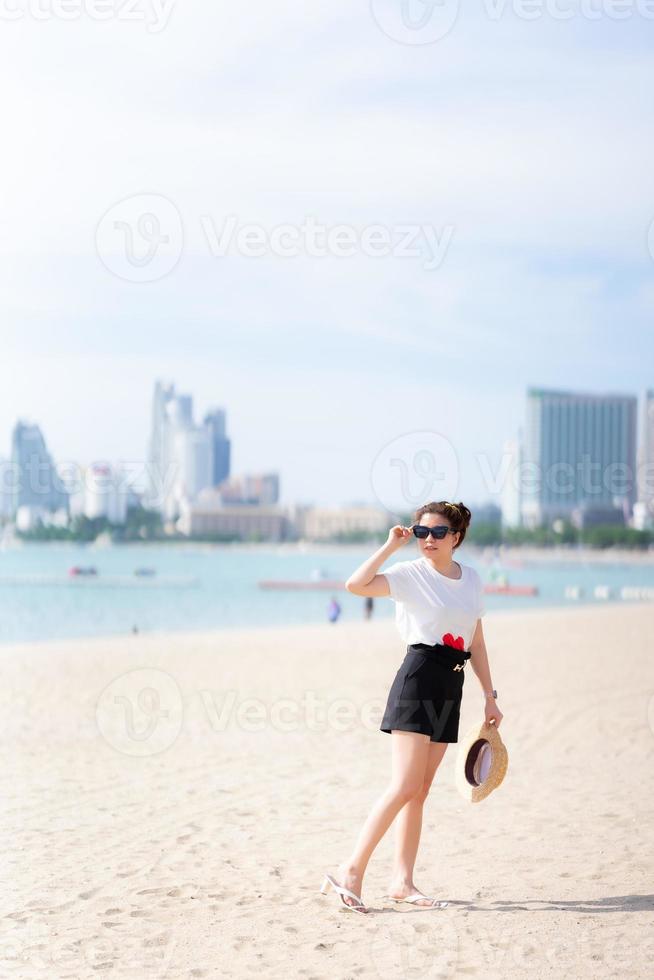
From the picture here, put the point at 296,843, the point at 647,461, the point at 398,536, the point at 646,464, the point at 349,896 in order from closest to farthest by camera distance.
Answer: the point at 398,536 → the point at 349,896 → the point at 296,843 → the point at 646,464 → the point at 647,461

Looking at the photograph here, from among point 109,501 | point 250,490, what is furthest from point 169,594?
point 250,490

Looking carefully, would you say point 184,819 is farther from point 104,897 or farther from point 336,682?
point 336,682

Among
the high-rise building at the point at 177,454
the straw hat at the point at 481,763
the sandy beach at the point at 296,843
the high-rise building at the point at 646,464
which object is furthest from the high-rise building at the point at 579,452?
the straw hat at the point at 481,763

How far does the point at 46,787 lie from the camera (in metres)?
7.22

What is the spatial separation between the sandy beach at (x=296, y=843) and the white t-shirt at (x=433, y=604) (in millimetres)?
1052

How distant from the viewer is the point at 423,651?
423 cm

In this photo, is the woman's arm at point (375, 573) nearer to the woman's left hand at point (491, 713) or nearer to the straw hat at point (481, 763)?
the woman's left hand at point (491, 713)

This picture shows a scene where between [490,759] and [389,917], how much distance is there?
71 cm

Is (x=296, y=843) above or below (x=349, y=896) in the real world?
below

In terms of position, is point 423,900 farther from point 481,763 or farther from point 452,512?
point 452,512

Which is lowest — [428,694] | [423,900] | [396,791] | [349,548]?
[349,548]

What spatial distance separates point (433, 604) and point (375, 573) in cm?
25

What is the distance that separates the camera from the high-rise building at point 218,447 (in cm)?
13162

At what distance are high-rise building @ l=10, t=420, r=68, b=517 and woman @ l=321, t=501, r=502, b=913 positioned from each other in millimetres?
114889
